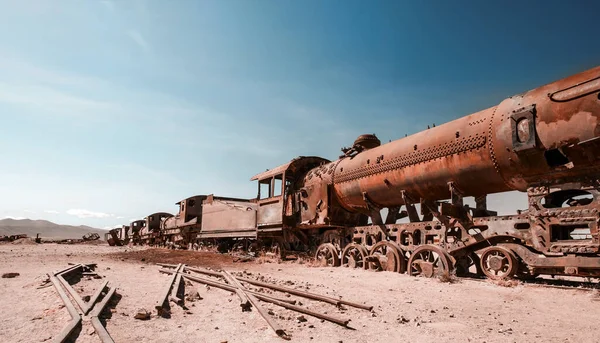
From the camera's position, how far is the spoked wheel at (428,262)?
318 inches

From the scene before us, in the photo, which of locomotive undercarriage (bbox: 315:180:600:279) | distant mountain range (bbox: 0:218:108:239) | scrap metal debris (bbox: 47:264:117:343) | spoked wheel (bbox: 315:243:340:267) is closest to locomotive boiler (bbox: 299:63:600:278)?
locomotive undercarriage (bbox: 315:180:600:279)

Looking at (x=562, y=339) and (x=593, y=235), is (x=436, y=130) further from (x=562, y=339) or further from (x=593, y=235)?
(x=562, y=339)

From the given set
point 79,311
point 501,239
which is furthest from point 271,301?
point 501,239

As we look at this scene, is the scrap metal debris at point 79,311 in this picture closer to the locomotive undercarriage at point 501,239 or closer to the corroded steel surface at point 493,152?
the locomotive undercarriage at point 501,239

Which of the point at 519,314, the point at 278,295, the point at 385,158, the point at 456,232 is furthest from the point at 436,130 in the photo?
the point at 278,295

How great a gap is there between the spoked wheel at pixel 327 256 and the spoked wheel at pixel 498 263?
16.2ft

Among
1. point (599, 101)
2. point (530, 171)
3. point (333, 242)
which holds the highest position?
point (599, 101)

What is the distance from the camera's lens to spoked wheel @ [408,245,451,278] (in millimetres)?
8086

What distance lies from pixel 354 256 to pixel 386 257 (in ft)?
4.75

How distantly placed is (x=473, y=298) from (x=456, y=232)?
2.51 m

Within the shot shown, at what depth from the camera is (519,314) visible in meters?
4.94

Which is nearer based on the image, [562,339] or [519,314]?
[562,339]

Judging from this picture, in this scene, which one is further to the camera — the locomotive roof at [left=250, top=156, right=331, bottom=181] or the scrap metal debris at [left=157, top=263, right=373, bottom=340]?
the locomotive roof at [left=250, top=156, right=331, bottom=181]

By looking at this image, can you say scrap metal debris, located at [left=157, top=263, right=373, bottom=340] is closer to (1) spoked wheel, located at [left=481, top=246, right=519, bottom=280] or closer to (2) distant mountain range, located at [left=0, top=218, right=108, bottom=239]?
(1) spoked wheel, located at [left=481, top=246, right=519, bottom=280]
